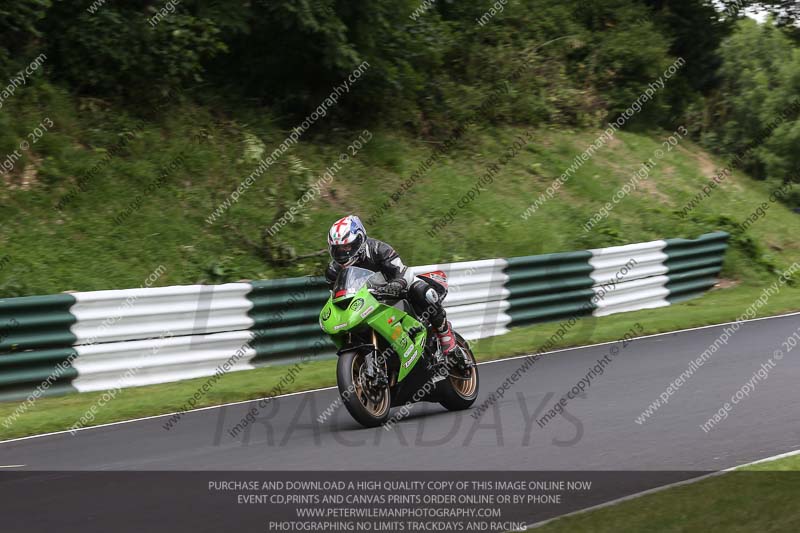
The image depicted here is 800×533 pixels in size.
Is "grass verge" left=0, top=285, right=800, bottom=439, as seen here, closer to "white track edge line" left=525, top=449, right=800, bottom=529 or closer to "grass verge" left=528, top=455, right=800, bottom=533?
"white track edge line" left=525, top=449, right=800, bottom=529

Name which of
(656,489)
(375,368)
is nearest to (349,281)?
(375,368)

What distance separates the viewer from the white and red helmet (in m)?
8.70

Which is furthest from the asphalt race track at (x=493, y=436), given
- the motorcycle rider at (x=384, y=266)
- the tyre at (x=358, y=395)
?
the motorcycle rider at (x=384, y=266)

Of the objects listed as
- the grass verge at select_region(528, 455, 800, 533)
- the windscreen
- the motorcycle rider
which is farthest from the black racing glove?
the grass verge at select_region(528, 455, 800, 533)

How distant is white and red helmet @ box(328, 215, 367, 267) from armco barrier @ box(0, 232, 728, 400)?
3969mm

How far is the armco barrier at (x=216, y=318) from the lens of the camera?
11258 mm

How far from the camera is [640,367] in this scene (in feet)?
39.0

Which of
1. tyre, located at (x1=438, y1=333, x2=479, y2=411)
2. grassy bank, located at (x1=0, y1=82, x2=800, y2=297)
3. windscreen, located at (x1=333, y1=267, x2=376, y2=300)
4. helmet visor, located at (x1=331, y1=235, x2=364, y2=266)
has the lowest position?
grassy bank, located at (x1=0, y1=82, x2=800, y2=297)

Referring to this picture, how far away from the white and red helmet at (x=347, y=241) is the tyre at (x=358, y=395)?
823 millimetres

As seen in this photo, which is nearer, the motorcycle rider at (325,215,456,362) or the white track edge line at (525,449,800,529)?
the white track edge line at (525,449,800,529)

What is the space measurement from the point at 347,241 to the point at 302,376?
12.0ft

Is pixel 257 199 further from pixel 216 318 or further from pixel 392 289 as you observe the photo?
pixel 392 289

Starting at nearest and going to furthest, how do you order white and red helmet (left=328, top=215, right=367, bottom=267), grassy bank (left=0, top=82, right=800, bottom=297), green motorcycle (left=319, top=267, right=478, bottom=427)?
1. green motorcycle (left=319, top=267, right=478, bottom=427)
2. white and red helmet (left=328, top=215, right=367, bottom=267)
3. grassy bank (left=0, top=82, right=800, bottom=297)

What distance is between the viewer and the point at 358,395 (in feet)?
27.6
